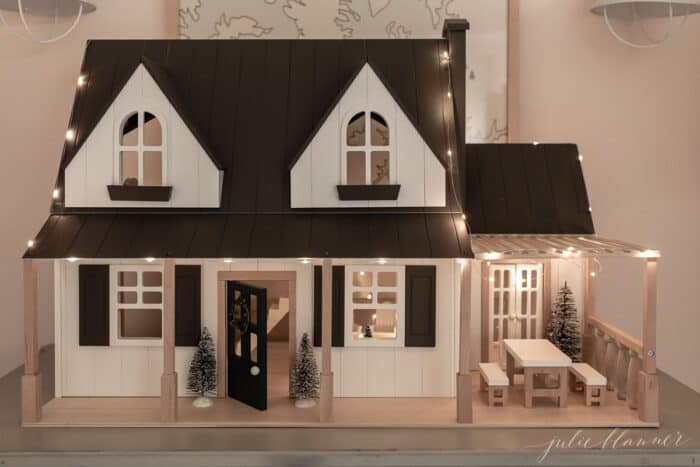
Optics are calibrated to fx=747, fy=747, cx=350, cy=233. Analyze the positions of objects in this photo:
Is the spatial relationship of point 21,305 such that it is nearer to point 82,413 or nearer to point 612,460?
point 82,413

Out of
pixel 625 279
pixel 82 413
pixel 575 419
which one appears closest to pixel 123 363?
pixel 82 413

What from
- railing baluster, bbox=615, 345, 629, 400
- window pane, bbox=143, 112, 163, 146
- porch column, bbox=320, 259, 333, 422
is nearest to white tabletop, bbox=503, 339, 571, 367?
railing baluster, bbox=615, 345, 629, 400

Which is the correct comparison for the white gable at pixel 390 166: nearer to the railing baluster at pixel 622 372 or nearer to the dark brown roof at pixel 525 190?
the dark brown roof at pixel 525 190

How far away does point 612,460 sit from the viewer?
220 inches

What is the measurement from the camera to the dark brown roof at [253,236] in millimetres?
6258

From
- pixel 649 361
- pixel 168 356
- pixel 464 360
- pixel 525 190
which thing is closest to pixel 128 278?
pixel 168 356

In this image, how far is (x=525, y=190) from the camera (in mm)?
7918

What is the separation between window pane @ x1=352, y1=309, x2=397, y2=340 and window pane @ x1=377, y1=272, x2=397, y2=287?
310 mm

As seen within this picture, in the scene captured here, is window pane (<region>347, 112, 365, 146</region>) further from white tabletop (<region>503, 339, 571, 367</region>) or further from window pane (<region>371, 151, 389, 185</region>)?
white tabletop (<region>503, 339, 571, 367</region>)

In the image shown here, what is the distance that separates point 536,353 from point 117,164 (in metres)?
4.26

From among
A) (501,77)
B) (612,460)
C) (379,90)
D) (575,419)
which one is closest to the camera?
(612,460)

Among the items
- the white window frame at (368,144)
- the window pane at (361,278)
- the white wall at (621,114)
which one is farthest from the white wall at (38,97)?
the white wall at (621,114)

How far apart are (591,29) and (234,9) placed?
13.6ft

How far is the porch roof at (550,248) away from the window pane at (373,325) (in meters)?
1.28
